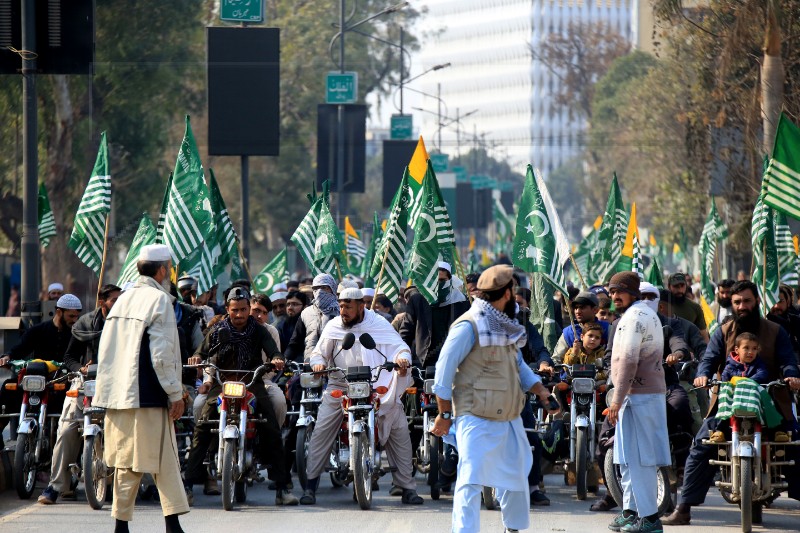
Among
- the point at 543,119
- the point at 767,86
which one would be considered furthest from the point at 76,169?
the point at 543,119

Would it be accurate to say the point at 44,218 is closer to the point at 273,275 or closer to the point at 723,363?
the point at 273,275

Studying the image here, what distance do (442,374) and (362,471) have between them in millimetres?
3077

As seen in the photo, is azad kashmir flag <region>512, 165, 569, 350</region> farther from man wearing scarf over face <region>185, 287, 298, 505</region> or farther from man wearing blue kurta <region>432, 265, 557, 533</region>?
man wearing blue kurta <region>432, 265, 557, 533</region>

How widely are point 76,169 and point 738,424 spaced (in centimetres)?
2827

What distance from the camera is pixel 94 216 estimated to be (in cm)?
1677

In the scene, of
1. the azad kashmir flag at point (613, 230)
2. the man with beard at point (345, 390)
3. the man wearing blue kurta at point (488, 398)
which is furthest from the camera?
the azad kashmir flag at point (613, 230)

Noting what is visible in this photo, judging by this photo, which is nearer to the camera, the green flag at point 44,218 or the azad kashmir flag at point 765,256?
the azad kashmir flag at point 765,256

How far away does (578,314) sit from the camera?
13.2m

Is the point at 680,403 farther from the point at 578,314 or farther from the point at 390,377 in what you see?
the point at 390,377

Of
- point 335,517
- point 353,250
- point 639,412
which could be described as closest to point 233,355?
point 335,517

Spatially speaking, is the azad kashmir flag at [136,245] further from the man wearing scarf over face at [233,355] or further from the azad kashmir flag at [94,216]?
the man wearing scarf over face at [233,355]

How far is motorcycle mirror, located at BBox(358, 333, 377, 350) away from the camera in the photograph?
11.8 m

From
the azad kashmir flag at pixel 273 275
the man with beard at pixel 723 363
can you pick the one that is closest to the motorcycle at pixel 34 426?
the man with beard at pixel 723 363

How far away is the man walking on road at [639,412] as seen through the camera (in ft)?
34.2
